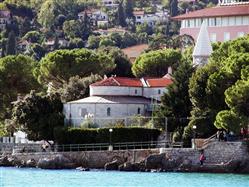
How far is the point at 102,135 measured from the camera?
92.2m

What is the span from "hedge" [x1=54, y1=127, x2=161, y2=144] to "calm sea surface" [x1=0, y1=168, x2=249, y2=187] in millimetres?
7367

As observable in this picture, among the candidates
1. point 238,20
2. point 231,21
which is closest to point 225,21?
point 231,21

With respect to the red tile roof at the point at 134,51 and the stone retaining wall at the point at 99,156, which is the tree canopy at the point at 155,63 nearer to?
the stone retaining wall at the point at 99,156

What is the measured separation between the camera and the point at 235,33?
5133 inches

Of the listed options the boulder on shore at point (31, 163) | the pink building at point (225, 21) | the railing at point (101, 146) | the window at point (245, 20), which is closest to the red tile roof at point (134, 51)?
the pink building at point (225, 21)

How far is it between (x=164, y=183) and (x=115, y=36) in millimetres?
120267

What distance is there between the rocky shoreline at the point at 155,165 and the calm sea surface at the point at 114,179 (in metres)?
1.84

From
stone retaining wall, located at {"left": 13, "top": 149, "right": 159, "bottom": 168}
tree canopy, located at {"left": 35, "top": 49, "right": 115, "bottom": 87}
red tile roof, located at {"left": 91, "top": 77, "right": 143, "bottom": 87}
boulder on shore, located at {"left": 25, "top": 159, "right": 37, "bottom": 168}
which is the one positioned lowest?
boulder on shore, located at {"left": 25, "top": 159, "right": 37, "bottom": 168}

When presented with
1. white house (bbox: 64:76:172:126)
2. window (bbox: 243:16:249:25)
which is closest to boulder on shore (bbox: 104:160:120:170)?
white house (bbox: 64:76:172:126)

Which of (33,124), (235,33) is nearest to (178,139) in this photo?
(33,124)

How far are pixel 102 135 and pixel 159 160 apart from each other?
799cm

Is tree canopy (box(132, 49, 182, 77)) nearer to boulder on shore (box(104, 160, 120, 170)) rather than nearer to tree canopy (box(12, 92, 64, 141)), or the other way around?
tree canopy (box(12, 92, 64, 141))

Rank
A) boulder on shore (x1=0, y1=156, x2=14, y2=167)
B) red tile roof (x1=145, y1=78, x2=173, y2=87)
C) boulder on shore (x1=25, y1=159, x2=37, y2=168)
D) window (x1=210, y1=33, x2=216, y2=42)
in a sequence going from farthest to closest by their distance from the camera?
window (x1=210, y1=33, x2=216, y2=42) < red tile roof (x1=145, y1=78, x2=173, y2=87) < boulder on shore (x1=0, y1=156, x2=14, y2=167) < boulder on shore (x1=25, y1=159, x2=37, y2=168)

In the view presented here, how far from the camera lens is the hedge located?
91500mm
